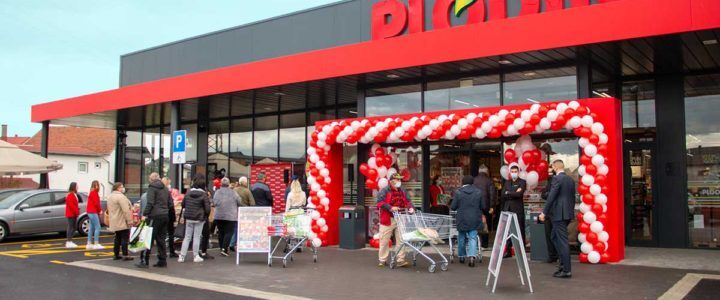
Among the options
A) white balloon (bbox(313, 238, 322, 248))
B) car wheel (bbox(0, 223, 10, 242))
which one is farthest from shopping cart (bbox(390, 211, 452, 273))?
car wheel (bbox(0, 223, 10, 242))

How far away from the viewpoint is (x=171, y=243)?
39.8 feet

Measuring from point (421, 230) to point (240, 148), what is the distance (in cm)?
1306

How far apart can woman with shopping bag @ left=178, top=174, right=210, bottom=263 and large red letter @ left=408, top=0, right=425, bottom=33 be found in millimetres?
6075

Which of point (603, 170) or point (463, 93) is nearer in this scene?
point (603, 170)

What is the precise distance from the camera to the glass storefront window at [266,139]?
2072 cm

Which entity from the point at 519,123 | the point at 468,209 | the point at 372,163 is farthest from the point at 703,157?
the point at 372,163

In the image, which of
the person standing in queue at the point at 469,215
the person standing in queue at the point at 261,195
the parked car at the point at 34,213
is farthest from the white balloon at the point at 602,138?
the parked car at the point at 34,213

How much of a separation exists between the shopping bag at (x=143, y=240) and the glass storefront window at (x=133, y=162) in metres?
15.0

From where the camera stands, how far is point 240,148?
71.5ft

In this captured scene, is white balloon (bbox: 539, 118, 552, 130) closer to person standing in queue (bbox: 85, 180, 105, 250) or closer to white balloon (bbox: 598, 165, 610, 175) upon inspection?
white balloon (bbox: 598, 165, 610, 175)

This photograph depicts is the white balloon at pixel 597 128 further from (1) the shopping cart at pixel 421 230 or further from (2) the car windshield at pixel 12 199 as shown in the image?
(2) the car windshield at pixel 12 199

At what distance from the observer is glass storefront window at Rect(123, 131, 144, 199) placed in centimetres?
2500

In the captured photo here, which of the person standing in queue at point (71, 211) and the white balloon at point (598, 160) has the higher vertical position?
the white balloon at point (598, 160)

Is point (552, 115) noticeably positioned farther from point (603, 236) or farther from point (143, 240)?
point (143, 240)
